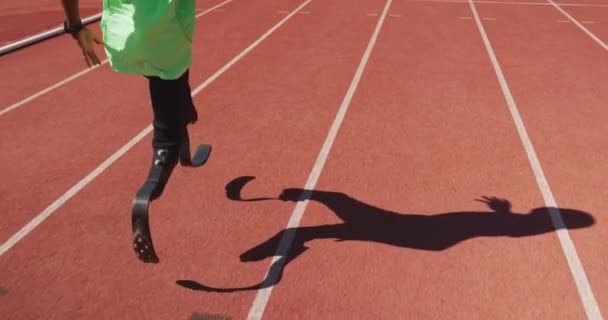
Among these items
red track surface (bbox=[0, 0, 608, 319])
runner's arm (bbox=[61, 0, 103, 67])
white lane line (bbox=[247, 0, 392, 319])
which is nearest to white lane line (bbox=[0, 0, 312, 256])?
red track surface (bbox=[0, 0, 608, 319])

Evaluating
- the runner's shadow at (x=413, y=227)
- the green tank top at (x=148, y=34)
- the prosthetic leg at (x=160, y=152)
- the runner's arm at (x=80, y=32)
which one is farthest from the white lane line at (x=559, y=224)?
the runner's arm at (x=80, y=32)

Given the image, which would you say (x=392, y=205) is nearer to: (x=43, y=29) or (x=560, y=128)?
(x=560, y=128)

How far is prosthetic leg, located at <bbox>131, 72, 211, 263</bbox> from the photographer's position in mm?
2873

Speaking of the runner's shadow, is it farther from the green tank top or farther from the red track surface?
the green tank top

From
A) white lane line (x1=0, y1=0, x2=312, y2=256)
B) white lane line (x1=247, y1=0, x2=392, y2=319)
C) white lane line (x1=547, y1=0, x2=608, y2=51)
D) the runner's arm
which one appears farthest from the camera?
white lane line (x1=547, y1=0, x2=608, y2=51)

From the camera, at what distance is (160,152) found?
9.79ft

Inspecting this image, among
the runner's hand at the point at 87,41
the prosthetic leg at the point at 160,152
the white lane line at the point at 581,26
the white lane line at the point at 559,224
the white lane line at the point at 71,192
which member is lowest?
the white lane line at the point at 581,26

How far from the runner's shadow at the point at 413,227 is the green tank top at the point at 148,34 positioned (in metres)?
1.52

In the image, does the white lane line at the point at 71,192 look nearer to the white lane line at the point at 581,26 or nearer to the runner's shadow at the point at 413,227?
the runner's shadow at the point at 413,227

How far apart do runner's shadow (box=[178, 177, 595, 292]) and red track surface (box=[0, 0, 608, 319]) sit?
2cm

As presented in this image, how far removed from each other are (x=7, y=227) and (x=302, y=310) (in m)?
2.41

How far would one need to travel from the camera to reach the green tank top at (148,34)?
97.7 inches

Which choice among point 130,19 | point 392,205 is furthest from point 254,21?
point 130,19

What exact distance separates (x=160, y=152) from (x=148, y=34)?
732 millimetres
